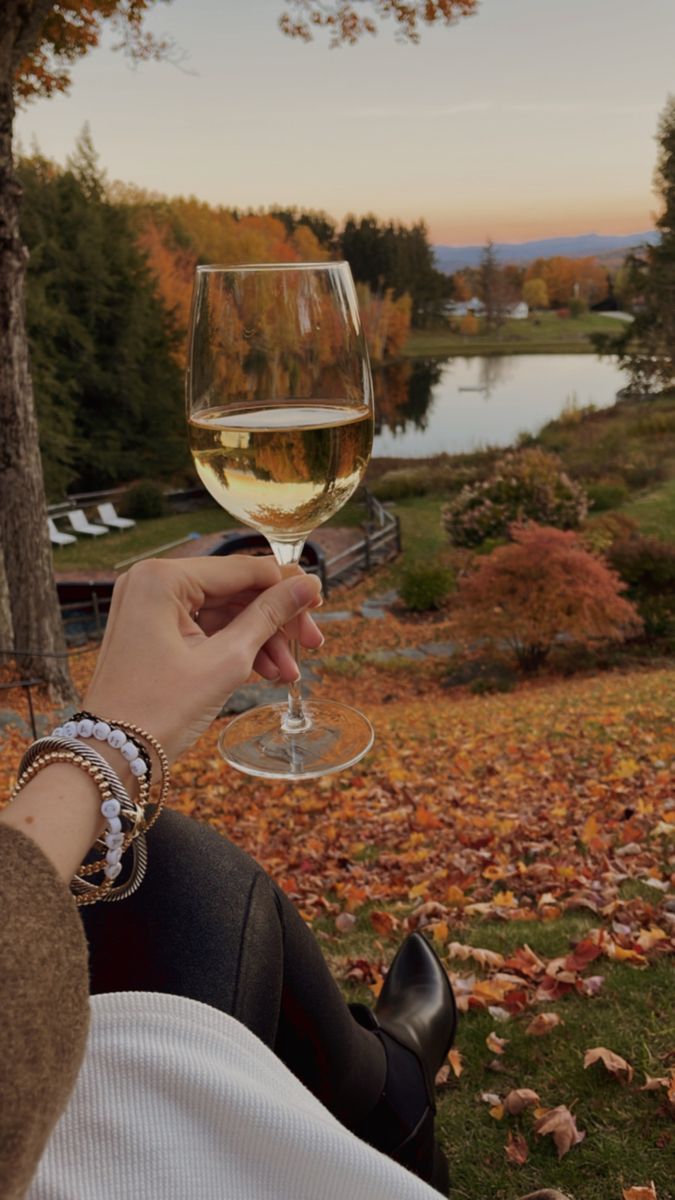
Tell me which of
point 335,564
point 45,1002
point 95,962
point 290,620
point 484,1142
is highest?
point 290,620

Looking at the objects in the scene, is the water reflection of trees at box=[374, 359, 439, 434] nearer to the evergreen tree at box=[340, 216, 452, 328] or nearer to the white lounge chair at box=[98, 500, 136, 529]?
the evergreen tree at box=[340, 216, 452, 328]

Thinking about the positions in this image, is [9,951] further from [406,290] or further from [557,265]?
[557,265]

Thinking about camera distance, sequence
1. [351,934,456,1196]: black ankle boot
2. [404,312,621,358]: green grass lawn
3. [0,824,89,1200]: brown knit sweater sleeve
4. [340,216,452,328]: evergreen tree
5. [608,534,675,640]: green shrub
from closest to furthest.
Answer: [0,824,89,1200]: brown knit sweater sleeve < [351,934,456,1196]: black ankle boot < [608,534,675,640]: green shrub < [340,216,452,328]: evergreen tree < [404,312,621,358]: green grass lawn

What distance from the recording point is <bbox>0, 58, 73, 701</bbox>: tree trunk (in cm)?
859

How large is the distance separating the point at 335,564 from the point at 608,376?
43504mm

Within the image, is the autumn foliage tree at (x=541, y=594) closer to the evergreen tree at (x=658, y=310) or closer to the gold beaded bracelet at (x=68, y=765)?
the gold beaded bracelet at (x=68, y=765)

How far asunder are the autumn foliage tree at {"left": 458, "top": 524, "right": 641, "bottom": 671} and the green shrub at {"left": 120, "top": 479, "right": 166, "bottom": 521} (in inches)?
728

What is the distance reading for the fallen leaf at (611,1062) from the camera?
2.58 meters

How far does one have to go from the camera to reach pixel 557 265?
10812cm

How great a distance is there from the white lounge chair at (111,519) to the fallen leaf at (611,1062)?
89.9 feet

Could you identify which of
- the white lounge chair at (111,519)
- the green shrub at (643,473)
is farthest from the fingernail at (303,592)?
the white lounge chair at (111,519)

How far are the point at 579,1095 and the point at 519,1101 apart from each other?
16 cm

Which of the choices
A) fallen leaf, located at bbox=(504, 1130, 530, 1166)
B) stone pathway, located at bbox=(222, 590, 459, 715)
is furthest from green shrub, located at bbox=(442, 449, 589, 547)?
fallen leaf, located at bbox=(504, 1130, 530, 1166)

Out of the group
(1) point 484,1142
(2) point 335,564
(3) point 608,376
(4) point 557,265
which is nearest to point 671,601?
(2) point 335,564
